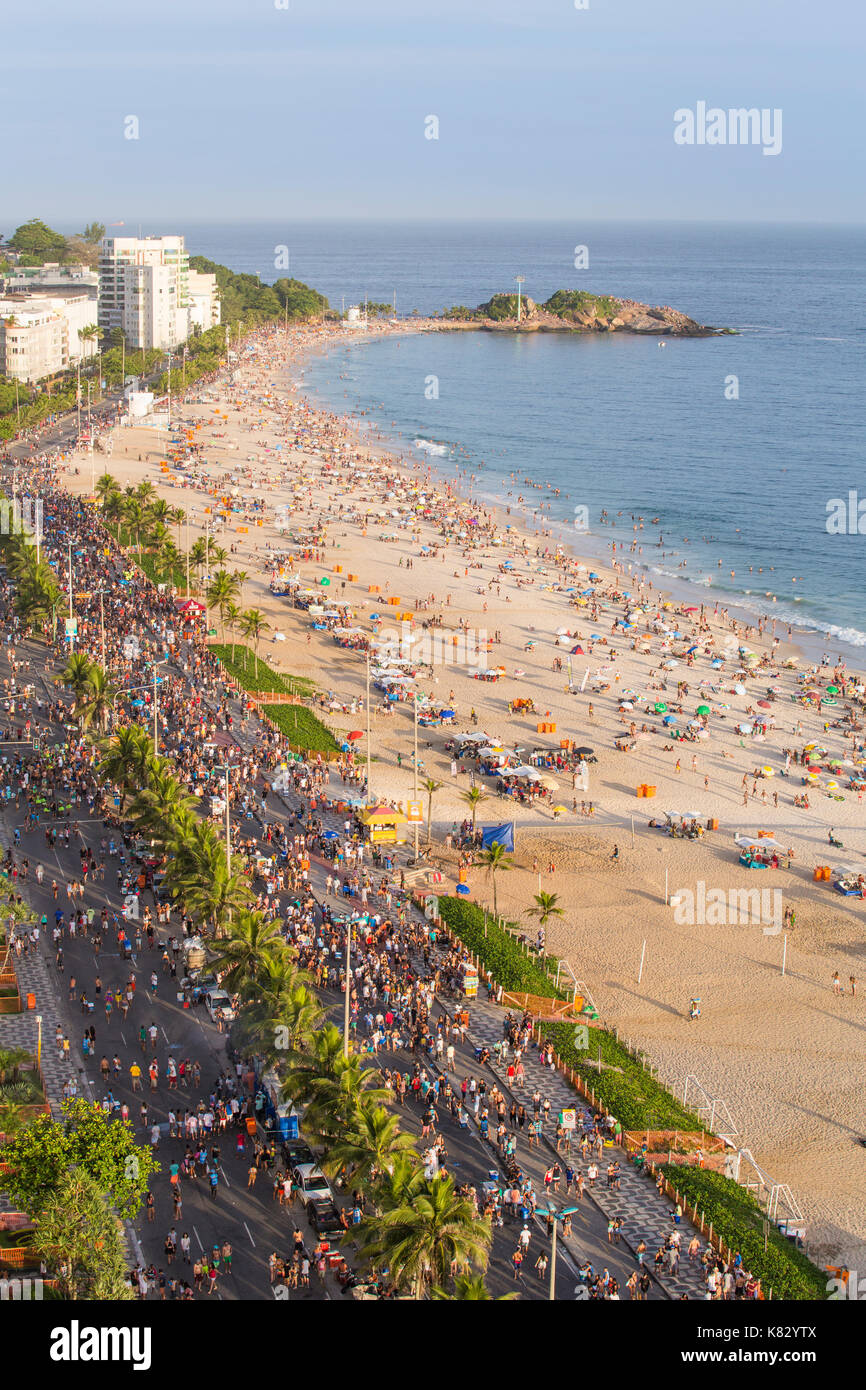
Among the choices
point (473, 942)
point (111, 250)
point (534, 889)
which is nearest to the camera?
point (473, 942)

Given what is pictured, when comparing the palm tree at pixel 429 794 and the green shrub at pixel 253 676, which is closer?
the palm tree at pixel 429 794

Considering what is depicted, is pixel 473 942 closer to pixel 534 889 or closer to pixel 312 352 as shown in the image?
pixel 534 889

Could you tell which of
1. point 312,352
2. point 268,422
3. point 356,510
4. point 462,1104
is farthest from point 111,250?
point 462,1104

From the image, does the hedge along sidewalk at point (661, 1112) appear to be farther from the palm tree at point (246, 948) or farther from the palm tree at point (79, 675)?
A: the palm tree at point (79, 675)

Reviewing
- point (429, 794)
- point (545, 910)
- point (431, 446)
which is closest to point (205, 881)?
point (545, 910)

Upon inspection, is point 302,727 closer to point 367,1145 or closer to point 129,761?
point 129,761

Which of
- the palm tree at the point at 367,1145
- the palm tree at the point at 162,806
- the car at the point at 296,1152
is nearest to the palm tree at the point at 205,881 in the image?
the palm tree at the point at 162,806
